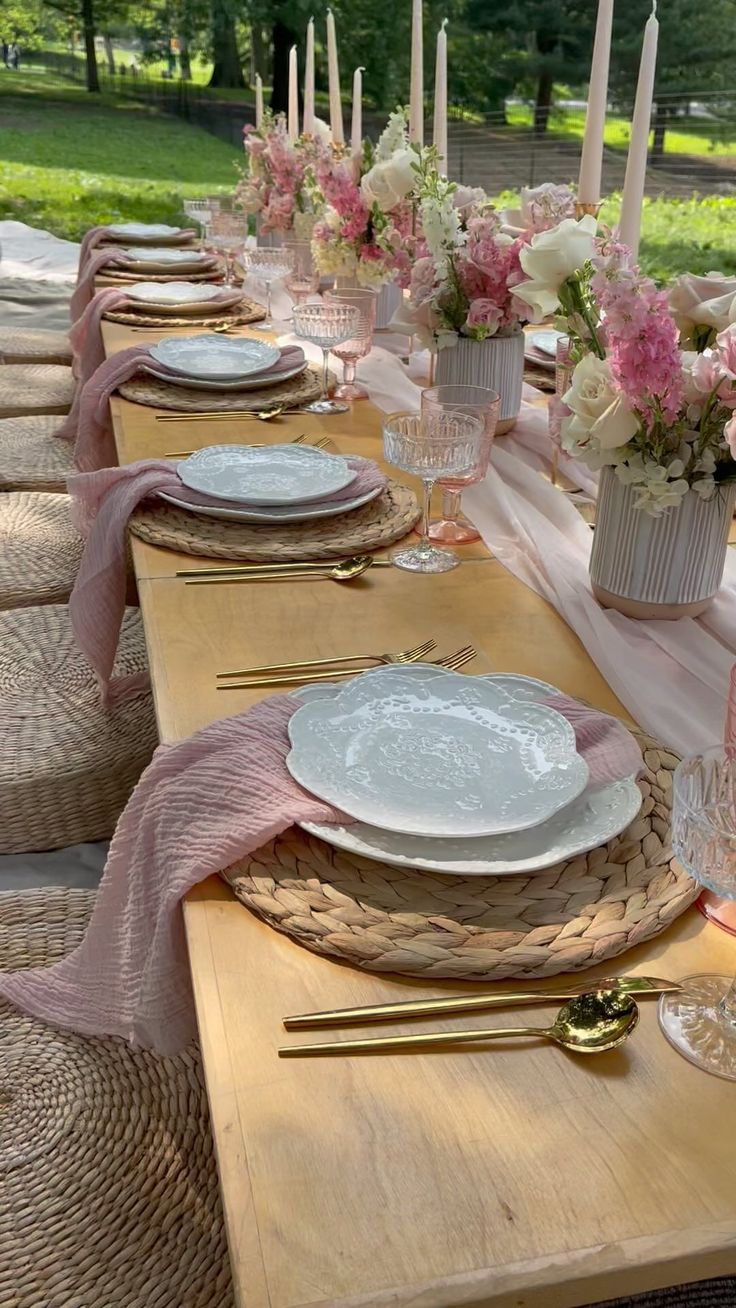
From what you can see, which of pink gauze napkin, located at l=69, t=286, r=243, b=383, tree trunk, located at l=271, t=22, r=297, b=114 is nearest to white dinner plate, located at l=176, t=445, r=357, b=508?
pink gauze napkin, located at l=69, t=286, r=243, b=383

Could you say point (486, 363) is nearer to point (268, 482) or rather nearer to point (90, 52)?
point (268, 482)

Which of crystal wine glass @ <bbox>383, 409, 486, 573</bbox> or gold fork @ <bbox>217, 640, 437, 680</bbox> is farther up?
crystal wine glass @ <bbox>383, 409, 486, 573</bbox>

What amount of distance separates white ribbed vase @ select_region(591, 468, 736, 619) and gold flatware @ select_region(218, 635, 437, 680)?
210mm

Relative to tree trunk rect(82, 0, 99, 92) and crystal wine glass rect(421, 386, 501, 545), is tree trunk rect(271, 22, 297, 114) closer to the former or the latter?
tree trunk rect(82, 0, 99, 92)

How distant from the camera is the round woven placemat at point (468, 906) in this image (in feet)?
2.10

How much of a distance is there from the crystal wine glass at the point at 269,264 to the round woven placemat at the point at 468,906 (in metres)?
1.83

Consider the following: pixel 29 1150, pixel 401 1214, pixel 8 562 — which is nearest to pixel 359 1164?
pixel 401 1214

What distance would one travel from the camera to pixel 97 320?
2428mm

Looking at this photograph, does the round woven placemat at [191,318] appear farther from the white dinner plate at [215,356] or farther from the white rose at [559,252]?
the white rose at [559,252]

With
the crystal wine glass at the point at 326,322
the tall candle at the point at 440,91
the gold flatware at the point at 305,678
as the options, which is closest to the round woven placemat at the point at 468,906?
the gold flatware at the point at 305,678

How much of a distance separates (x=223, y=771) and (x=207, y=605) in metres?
0.37

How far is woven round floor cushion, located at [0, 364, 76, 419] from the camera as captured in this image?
112 inches

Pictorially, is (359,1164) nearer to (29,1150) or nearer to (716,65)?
(29,1150)

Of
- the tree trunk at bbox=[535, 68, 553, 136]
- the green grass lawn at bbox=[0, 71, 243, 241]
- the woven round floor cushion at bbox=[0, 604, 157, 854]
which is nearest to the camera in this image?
the woven round floor cushion at bbox=[0, 604, 157, 854]
